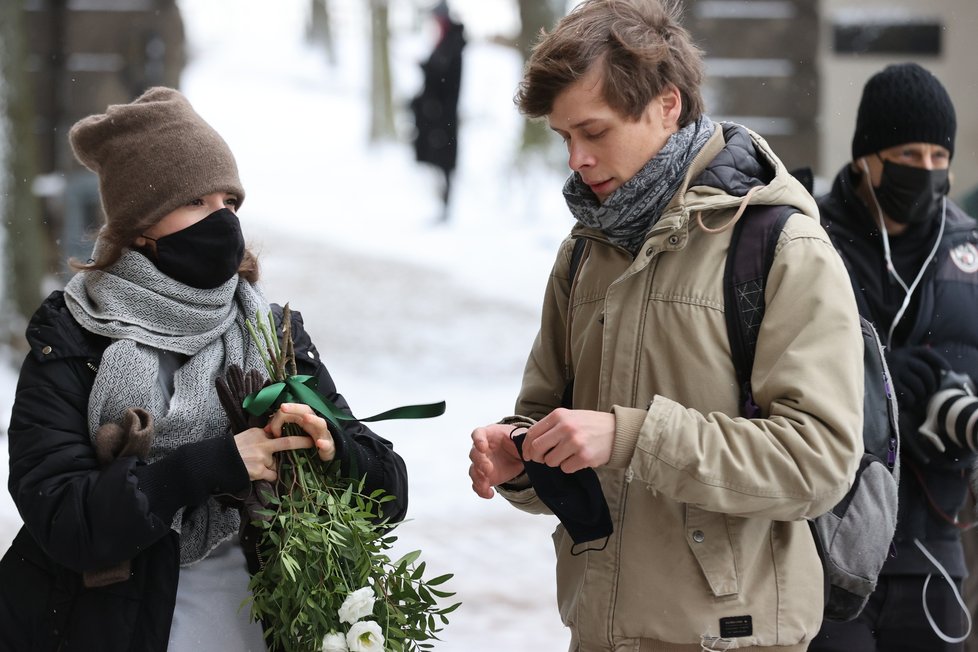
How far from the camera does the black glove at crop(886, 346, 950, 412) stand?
2.71 meters

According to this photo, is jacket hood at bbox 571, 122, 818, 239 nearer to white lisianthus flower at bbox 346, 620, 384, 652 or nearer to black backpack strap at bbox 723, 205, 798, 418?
black backpack strap at bbox 723, 205, 798, 418

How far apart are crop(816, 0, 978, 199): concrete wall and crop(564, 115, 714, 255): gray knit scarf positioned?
4.17m

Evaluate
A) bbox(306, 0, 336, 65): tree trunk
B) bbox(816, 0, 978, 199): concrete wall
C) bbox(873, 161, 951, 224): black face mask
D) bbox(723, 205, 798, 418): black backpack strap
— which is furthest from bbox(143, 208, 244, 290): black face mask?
bbox(306, 0, 336, 65): tree trunk

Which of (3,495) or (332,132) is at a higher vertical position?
(332,132)

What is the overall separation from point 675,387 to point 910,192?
3.79 feet

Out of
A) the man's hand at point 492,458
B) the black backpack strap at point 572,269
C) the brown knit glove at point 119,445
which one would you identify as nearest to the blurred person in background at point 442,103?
the black backpack strap at point 572,269

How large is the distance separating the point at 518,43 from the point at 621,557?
25.2 feet

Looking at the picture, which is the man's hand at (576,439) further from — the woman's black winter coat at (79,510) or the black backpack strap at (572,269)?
the woman's black winter coat at (79,510)

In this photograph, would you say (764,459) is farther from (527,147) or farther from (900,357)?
(527,147)

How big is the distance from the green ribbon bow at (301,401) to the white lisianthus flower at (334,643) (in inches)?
14.6

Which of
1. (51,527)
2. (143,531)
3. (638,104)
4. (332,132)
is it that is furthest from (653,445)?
(332,132)

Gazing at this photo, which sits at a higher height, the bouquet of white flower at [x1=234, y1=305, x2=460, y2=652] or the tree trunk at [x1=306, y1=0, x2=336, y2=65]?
the tree trunk at [x1=306, y1=0, x2=336, y2=65]

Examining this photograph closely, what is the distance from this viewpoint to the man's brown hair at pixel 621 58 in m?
1.98

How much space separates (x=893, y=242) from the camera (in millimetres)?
2830
